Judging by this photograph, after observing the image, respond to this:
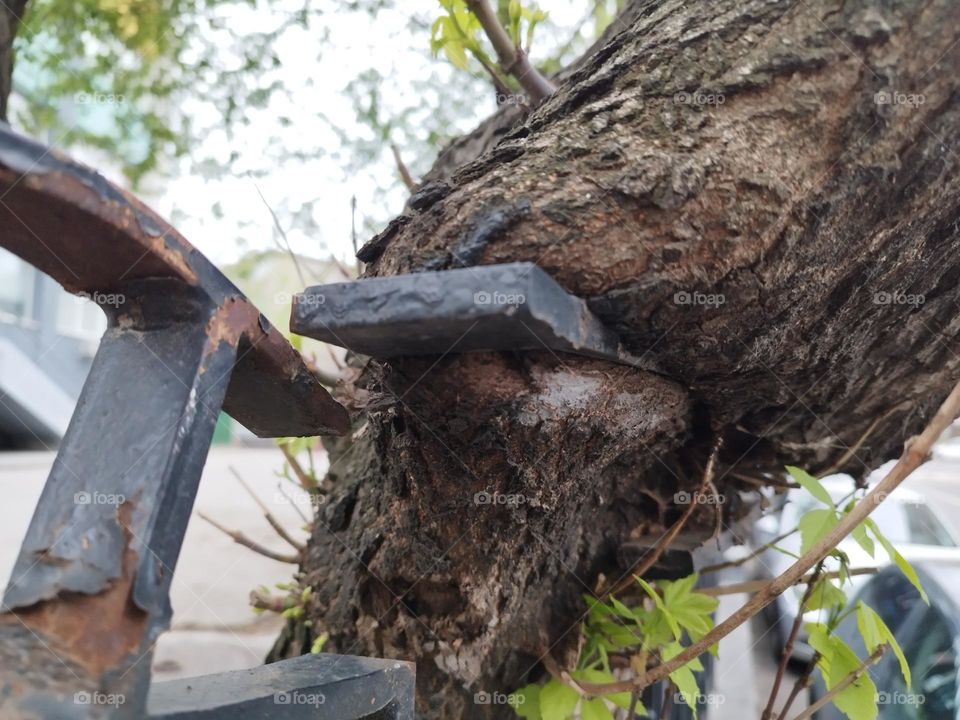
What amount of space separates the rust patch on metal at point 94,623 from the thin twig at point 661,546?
95 centimetres

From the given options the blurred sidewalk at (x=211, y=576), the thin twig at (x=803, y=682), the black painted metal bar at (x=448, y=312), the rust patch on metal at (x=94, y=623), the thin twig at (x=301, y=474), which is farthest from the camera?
the blurred sidewalk at (x=211, y=576)

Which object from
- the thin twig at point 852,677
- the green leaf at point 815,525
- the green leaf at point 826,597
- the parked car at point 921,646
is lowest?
the parked car at point 921,646

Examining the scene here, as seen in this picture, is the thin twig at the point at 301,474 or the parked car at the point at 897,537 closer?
the thin twig at the point at 301,474

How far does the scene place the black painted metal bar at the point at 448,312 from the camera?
0.66 meters

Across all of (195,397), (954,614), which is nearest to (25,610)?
(195,397)

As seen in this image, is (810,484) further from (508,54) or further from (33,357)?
(33,357)

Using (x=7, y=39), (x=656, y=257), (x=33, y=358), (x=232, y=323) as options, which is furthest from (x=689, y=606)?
(x=33, y=358)

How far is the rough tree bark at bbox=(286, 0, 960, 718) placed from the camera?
83 cm

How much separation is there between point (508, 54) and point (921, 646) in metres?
2.12

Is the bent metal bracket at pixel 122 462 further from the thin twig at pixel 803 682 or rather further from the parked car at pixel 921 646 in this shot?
the parked car at pixel 921 646

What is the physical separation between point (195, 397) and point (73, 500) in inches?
5.6

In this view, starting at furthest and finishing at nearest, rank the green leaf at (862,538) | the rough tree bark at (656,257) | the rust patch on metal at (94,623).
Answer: the green leaf at (862,538) < the rough tree bark at (656,257) < the rust patch on metal at (94,623)

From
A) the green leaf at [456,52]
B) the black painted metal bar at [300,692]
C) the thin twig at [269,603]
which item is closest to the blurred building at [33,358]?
the thin twig at [269,603]

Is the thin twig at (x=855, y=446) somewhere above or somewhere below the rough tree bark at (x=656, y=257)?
below
